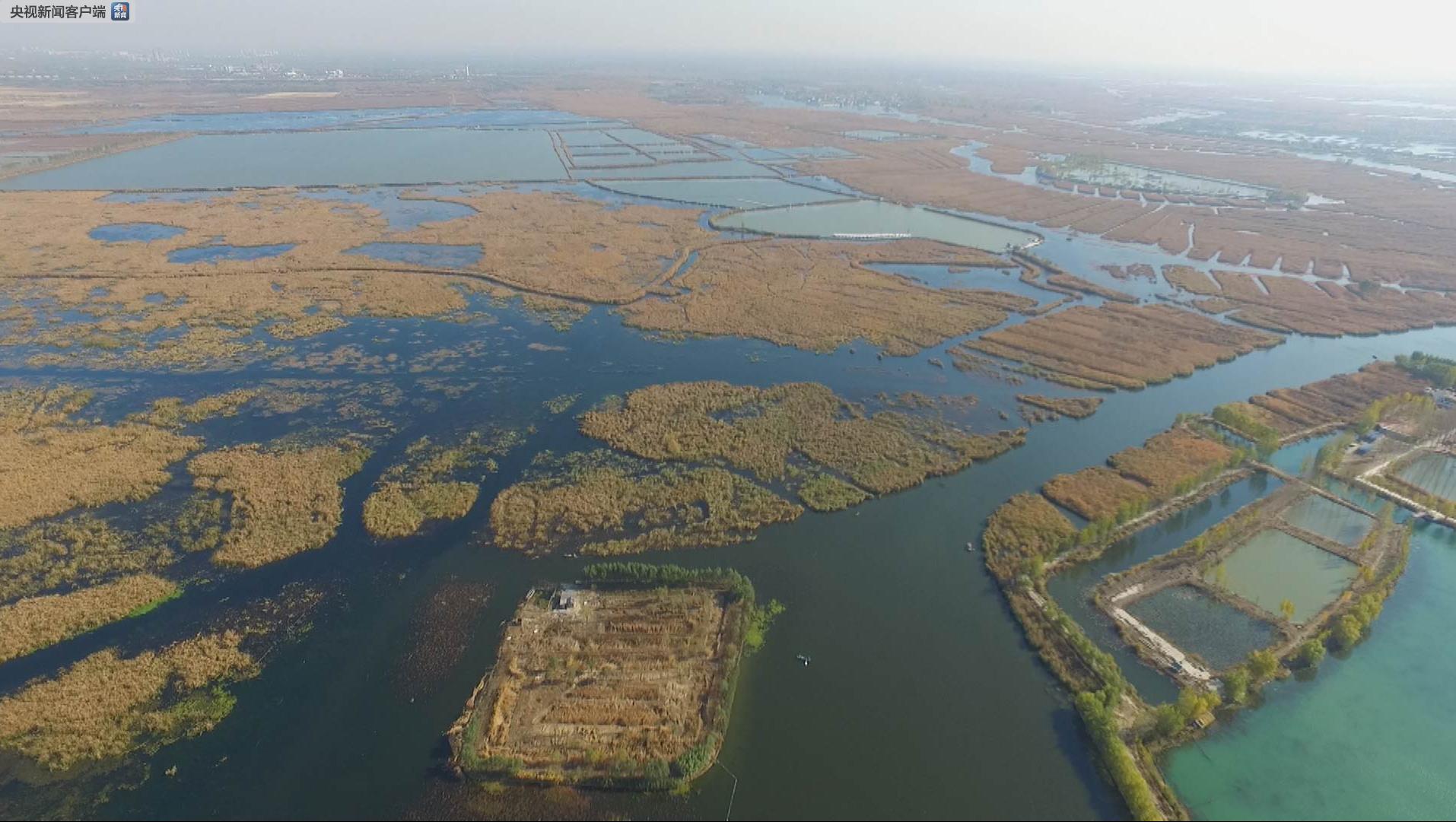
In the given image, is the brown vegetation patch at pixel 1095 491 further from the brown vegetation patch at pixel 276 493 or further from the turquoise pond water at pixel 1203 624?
the brown vegetation patch at pixel 276 493

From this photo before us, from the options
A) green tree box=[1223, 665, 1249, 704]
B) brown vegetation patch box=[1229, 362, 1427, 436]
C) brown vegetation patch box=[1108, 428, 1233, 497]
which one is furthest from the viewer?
brown vegetation patch box=[1229, 362, 1427, 436]

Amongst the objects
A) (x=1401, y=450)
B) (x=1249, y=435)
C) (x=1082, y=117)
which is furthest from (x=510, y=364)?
(x=1082, y=117)

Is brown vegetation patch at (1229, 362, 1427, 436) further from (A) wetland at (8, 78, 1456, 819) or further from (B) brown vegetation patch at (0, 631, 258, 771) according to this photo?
(B) brown vegetation patch at (0, 631, 258, 771)

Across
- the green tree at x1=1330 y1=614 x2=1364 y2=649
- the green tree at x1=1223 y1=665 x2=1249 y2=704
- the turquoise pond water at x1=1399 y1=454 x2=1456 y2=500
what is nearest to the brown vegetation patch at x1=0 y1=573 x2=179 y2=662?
the green tree at x1=1223 y1=665 x2=1249 y2=704

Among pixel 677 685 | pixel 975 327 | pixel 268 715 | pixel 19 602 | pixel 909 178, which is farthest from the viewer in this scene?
pixel 909 178

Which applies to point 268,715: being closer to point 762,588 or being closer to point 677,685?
point 677,685

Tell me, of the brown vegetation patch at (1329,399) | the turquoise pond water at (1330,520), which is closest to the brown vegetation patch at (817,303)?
the brown vegetation patch at (1329,399)
